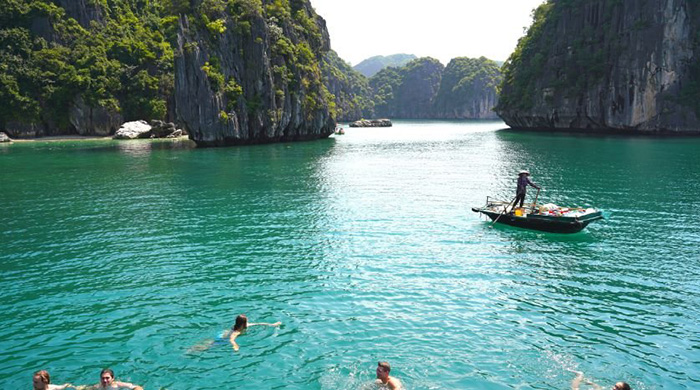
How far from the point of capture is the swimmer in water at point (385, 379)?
11578 mm

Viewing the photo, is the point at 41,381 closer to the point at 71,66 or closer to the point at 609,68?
the point at 71,66

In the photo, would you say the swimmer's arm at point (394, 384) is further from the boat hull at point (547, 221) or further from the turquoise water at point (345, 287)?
the boat hull at point (547, 221)

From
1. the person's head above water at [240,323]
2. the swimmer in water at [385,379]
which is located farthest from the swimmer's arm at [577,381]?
the person's head above water at [240,323]

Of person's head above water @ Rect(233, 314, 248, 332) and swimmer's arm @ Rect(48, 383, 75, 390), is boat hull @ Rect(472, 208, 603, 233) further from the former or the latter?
swimmer's arm @ Rect(48, 383, 75, 390)

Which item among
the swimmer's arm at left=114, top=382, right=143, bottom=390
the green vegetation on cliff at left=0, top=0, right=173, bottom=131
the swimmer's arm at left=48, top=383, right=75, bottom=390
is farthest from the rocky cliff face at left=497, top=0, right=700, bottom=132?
the swimmer's arm at left=48, top=383, right=75, bottom=390

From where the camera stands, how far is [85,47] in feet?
335

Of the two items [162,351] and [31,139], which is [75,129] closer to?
[31,139]

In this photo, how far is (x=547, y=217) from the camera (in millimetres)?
26031

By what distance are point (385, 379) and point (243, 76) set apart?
75.9 m

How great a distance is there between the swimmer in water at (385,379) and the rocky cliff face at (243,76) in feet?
226

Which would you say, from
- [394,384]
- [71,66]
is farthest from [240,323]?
[71,66]

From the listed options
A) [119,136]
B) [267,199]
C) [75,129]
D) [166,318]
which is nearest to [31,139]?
[75,129]

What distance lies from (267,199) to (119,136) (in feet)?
242

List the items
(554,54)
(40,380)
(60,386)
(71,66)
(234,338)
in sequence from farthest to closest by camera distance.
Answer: (554,54), (71,66), (234,338), (60,386), (40,380)
